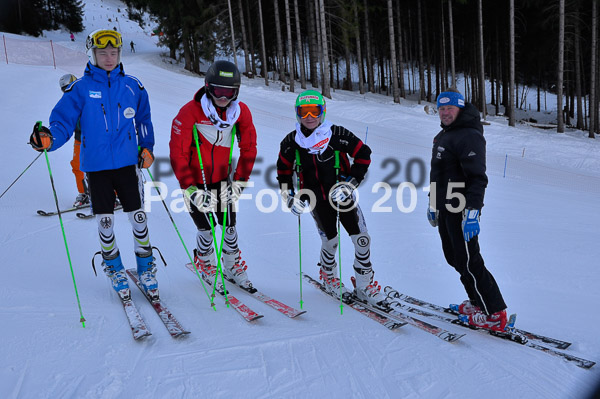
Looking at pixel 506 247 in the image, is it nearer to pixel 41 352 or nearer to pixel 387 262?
pixel 387 262

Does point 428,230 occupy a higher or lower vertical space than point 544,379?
lower

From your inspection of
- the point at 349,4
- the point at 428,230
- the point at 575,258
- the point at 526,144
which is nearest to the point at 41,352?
the point at 428,230

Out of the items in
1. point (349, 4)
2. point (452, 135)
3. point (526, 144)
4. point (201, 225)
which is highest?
point (349, 4)

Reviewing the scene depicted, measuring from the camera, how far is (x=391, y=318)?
3736 millimetres

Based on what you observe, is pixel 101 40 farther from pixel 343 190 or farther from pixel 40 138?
pixel 343 190

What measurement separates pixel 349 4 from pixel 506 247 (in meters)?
24.6

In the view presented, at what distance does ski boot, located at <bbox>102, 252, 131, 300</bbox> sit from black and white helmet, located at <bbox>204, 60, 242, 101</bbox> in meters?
1.75

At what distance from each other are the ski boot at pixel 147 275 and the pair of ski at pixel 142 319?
0.19 ft

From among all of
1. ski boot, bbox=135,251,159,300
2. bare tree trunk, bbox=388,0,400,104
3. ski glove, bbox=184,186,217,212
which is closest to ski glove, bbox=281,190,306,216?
ski glove, bbox=184,186,217,212

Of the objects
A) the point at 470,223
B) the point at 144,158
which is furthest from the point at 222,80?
the point at 470,223

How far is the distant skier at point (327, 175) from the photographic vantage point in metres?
3.86

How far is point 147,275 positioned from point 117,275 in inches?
10.1

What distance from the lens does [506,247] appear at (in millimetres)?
6184

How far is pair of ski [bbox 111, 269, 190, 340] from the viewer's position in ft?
10.3
